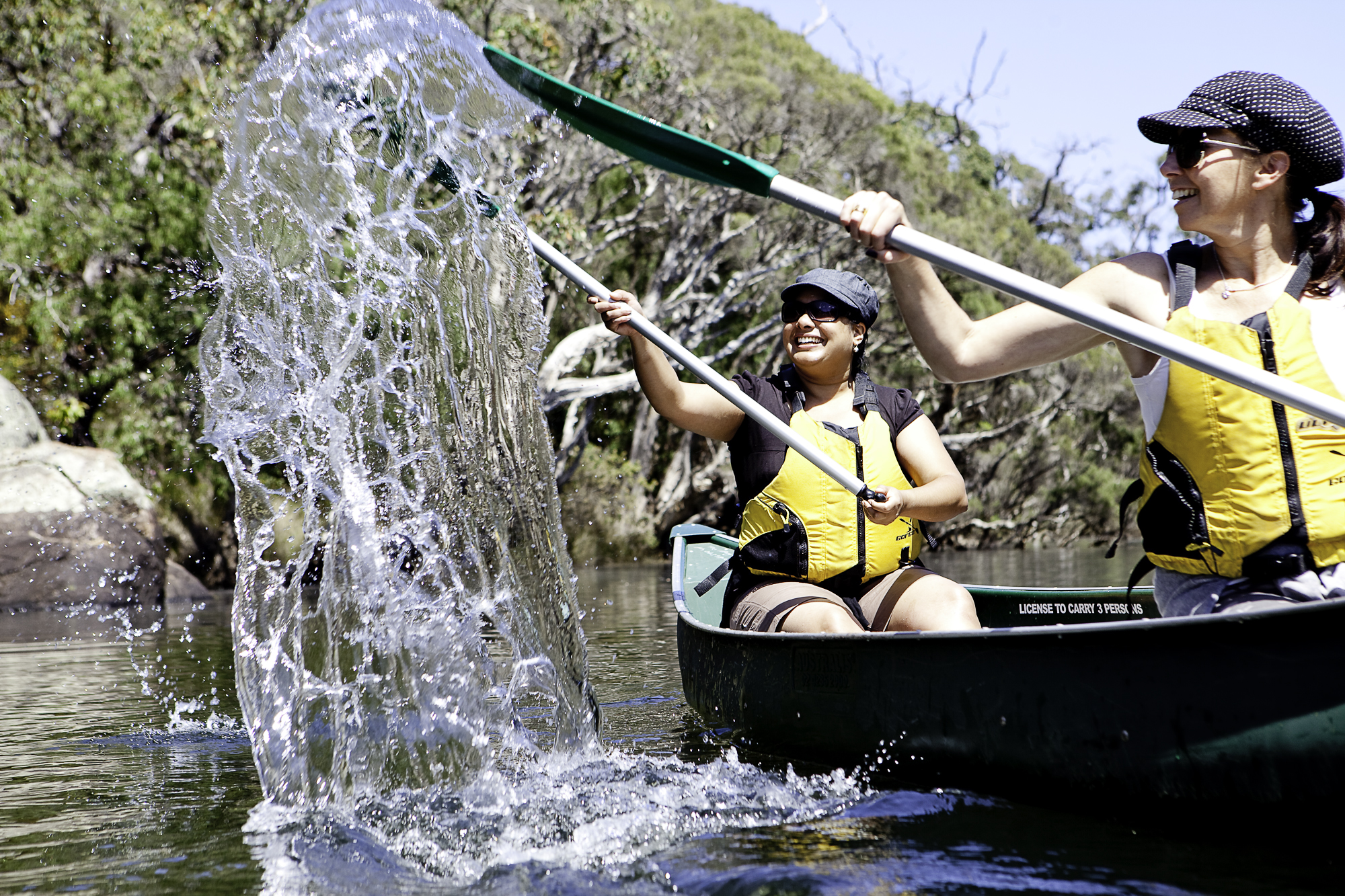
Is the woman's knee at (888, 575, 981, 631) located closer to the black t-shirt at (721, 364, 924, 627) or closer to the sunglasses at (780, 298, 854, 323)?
the black t-shirt at (721, 364, 924, 627)

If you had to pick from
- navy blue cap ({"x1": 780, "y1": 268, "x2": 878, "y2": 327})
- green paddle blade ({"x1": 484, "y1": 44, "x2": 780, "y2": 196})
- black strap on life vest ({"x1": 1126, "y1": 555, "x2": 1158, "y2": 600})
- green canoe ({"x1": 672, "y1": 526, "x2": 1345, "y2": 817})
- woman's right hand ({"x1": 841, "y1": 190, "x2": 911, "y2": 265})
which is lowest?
green canoe ({"x1": 672, "y1": 526, "x2": 1345, "y2": 817})

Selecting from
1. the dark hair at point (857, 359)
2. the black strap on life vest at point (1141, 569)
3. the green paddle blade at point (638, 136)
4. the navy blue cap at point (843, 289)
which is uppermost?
the green paddle blade at point (638, 136)

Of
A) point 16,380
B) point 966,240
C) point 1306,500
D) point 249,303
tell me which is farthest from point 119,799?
point 966,240

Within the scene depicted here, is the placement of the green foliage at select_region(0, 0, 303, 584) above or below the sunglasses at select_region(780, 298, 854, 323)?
above

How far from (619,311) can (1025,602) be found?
2.12 metres

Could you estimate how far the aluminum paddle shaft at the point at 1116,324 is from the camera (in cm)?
217

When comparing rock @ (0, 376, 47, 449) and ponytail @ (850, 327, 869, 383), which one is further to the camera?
rock @ (0, 376, 47, 449)

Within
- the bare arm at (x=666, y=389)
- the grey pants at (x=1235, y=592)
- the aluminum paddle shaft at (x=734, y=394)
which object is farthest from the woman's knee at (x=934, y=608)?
the bare arm at (x=666, y=389)

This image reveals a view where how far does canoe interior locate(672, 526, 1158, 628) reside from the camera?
4.34 meters

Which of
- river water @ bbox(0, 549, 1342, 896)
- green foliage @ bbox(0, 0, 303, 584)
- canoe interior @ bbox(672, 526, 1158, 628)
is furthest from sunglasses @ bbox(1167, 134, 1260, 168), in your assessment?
green foliage @ bbox(0, 0, 303, 584)

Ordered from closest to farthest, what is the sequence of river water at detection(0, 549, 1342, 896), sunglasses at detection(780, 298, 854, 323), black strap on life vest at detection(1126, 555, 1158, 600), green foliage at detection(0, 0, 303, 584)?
1. river water at detection(0, 549, 1342, 896)
2. black strap on life vest at detection(1126, 555, 1158, 600)
3. sunglasses at detection(780, 298, 854, 323)
4. green foliage at detection(0, 0, 303, 584)

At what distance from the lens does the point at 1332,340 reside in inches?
94.3

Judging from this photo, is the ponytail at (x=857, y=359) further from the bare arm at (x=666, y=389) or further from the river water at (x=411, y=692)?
the river water at (x=411, y=692)

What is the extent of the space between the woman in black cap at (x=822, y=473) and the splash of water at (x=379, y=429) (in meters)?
0.51
